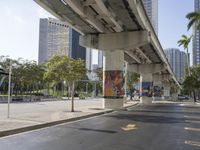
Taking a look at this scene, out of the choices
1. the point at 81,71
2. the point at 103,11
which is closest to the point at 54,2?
the point at 103,11

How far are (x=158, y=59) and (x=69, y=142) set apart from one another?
48.6 meters

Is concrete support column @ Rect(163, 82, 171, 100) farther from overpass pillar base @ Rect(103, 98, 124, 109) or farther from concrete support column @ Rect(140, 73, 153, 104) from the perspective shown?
overpass pillar base @ Rect(103, 98, 124, 109)

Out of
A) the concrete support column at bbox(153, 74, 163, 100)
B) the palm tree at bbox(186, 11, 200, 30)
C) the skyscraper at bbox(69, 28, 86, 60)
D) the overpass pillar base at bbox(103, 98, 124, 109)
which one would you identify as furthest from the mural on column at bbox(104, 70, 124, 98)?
the skyscraper at bbox(69, 28, 86, 60)

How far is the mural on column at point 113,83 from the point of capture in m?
36.1

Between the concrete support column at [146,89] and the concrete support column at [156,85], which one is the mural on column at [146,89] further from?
the concrete support column at [156,85]

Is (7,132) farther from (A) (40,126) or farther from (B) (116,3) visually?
(B) (116,3)

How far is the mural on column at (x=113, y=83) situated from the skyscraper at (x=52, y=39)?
224 feet

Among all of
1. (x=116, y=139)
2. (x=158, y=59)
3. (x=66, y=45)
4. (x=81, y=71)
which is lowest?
(x=116, y=139)

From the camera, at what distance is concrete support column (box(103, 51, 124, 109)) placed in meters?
35.9

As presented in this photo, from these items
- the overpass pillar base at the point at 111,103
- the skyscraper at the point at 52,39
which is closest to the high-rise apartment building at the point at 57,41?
the skyscraper at the point at 52,39

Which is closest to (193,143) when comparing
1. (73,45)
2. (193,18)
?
(193,18)

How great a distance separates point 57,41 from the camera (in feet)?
398

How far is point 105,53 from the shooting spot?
36.4 metres

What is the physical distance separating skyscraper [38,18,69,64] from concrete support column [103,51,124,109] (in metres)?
68.0
